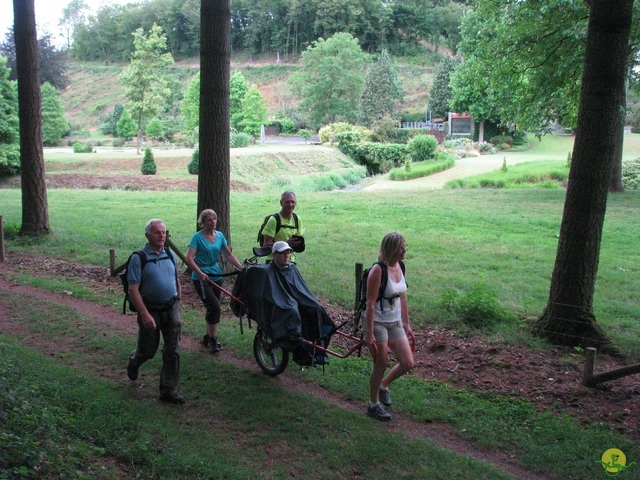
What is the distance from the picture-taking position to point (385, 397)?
6.06m

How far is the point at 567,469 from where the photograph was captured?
5062 millimetres

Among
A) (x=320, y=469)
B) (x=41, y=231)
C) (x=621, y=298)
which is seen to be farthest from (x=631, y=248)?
(x=41, y=231)

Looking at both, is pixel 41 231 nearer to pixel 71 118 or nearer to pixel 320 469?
pixel 320 469

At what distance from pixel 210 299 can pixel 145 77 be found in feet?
133

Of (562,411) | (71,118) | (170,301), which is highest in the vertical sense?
(71,118)

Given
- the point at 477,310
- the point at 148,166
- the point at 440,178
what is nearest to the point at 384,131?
the point at 440,178

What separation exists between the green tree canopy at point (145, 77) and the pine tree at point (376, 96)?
30.2m

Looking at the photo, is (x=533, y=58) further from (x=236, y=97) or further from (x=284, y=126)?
(x=284, y=126)

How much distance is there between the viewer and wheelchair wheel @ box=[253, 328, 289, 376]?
6.68m

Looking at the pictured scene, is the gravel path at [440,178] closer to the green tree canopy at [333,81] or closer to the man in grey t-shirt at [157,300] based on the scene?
the man in grey t-shirt at [157,300]

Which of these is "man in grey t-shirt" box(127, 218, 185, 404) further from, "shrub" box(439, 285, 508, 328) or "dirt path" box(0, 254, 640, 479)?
"shrub" box(439, 285, 508, 328)

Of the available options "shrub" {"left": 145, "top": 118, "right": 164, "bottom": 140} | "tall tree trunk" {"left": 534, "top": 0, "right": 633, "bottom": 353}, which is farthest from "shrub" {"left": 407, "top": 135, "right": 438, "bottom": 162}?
"tall tree trunk" {"left": 534, "top": 0, "right": 633, "bottom": 353}

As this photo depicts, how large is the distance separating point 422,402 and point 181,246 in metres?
9.05

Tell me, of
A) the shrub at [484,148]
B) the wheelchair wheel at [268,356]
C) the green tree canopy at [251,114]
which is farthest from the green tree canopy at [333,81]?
the wheelchair wheel at [268,356]
